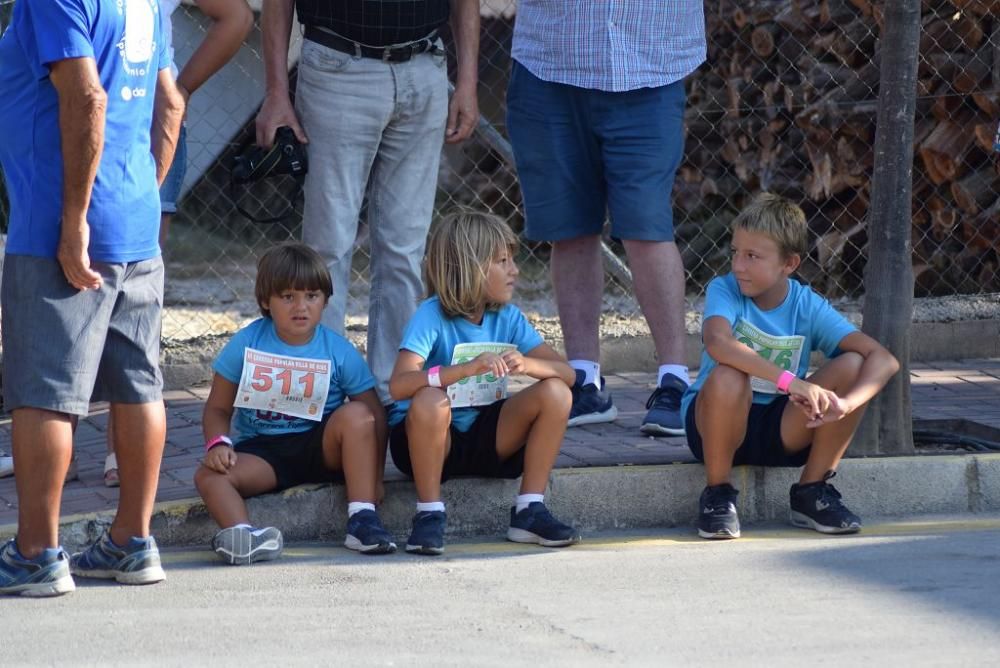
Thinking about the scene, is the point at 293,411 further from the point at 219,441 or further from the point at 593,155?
the point at 593,155

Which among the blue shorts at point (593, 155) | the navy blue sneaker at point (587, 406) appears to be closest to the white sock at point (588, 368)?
the navy blue sneaker at point (587, 406)

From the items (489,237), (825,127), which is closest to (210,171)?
(825,127)

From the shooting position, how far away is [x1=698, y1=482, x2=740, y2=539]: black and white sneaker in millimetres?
4832

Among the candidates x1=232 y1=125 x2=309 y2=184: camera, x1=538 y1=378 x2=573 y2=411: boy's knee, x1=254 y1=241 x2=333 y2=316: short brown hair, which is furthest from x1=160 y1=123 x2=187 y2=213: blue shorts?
x1=538 y1=378 x2=573 y2=411: boy's knee

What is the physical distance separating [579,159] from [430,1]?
789mm

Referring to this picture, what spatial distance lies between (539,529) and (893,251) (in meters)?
1.63

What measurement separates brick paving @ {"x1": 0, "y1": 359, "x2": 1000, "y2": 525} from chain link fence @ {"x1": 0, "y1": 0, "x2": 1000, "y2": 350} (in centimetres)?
106

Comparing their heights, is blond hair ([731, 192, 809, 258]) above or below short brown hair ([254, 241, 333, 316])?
above

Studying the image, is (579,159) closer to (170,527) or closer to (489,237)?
(489,237)

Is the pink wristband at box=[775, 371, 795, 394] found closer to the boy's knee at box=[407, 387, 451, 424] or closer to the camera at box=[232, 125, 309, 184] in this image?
the boy's knee at box=[407, 387, 451, 424]

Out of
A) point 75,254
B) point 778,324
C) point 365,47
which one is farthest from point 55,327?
point 778,324

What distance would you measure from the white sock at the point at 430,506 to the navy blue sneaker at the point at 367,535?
0.12m

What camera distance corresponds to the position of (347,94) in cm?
551

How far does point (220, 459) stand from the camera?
464 cm
